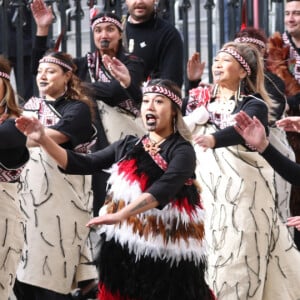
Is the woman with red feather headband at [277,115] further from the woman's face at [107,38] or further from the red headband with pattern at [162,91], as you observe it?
the red headband with pattern at [162,91]

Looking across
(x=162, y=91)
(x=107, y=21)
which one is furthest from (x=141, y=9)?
(x=162, y=91)

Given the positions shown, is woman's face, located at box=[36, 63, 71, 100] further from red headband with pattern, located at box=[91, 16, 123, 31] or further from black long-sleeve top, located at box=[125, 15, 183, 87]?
black long-sleeve top, located at box=[125, 15, 183, 87]

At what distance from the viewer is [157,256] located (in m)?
7.95

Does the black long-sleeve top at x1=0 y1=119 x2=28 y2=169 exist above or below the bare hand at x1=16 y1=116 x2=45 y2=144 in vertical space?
below

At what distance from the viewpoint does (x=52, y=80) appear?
9.09 m

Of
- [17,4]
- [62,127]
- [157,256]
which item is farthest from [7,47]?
[157,256]

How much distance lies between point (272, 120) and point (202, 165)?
0.66 m

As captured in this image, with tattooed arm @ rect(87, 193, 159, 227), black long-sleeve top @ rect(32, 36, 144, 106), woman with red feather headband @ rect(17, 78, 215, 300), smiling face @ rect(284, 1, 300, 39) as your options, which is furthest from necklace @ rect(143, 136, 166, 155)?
smiling face @ rect(284, 1, 300, 39)

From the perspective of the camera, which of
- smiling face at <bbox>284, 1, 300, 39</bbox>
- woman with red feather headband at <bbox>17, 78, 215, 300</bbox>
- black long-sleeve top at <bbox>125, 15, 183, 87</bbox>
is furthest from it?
smiling face at <bbox>284, 1, 300, 39</bbox>

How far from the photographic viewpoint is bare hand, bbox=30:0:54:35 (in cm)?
974

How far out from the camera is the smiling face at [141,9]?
1008cm

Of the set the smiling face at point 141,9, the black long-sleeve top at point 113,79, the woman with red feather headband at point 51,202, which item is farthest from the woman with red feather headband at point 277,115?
the woman with red feather headband at point 51,202

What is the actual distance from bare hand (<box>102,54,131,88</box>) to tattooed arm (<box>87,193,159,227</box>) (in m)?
1.69

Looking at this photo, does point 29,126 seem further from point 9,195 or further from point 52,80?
point 52,80
